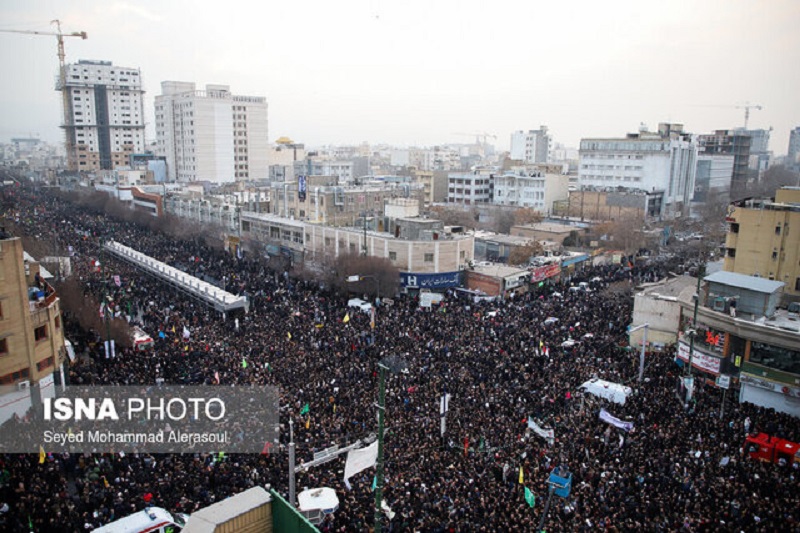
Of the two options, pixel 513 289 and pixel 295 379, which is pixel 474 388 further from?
pixel 513 289

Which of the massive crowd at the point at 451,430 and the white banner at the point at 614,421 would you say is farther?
the white banner at the point at 614,421

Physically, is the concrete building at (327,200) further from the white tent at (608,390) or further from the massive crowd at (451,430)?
the white tent at (608,390)

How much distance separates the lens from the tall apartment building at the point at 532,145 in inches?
5891

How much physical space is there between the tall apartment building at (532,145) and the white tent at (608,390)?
131351mm

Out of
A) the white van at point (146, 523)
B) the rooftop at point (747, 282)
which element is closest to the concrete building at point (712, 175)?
the rooftop at point (747, 282)

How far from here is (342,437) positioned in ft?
58.1

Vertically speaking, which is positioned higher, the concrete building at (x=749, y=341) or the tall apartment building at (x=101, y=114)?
the tall apartment building at (x=101, y=114)

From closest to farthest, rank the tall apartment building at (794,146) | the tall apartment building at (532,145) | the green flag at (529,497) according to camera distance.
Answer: the green flag at (529,497), the tall apartment building at (532,145), the tall apartment building at (794,146)

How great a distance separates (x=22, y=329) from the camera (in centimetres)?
2011

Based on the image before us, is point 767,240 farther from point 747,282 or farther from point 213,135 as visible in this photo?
point 213,135

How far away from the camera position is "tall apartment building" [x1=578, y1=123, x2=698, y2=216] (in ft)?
241

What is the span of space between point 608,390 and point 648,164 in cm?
→ 6157

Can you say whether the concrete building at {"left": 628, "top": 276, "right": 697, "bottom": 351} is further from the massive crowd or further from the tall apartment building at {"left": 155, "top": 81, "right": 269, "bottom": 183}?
the tall apartment building at {"left": 155, "top": 81, "right": 269, "bottom": 183}

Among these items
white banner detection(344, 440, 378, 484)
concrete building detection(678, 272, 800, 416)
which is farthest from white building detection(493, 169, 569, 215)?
white banner detection(344, 440, 378, 484)
